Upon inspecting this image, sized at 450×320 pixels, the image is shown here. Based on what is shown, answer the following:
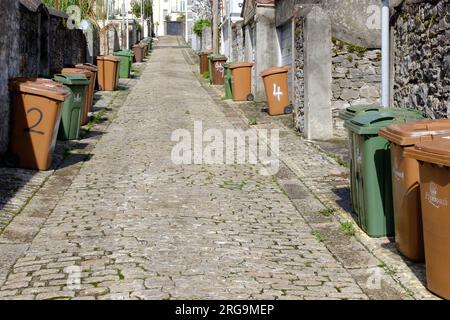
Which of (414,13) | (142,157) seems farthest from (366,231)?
(142,157)

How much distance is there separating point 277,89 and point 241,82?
3685 mm

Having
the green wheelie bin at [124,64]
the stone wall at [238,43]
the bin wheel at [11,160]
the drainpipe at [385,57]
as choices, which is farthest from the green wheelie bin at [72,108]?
the green wheelie bin at [124,64]

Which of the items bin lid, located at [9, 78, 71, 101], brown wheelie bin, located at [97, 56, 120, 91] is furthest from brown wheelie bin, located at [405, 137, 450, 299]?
brown wheelie bin, located at [97, 56, 120, 91]

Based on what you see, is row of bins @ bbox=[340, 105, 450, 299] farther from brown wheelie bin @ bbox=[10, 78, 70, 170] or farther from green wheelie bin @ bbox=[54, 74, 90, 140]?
green wheelie bin @ bbox=[54, 74, 90, 140]

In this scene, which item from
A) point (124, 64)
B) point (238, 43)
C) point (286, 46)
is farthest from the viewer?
point (124, 64)

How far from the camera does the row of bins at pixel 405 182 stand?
494cm

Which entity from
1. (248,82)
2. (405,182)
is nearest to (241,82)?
(248,82)

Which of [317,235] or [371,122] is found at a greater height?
[371,122]

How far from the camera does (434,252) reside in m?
5.04

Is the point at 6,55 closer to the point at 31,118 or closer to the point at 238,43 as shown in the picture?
the point at 31,118

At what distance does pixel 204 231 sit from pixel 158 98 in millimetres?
13317

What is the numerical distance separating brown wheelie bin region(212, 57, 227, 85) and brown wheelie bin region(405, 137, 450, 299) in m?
20.5

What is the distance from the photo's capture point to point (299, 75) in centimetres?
1432
